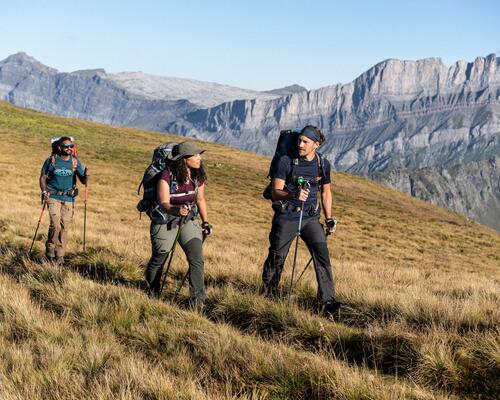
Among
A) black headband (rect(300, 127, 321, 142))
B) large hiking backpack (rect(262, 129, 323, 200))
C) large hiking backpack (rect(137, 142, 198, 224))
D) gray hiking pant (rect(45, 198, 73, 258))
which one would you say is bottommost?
gray hiking pant (rect(45, 198, 73, 258))

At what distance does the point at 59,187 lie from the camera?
1212 centimetres

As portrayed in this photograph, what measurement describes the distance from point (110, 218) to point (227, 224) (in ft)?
24.9

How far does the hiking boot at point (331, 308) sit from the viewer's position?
7098 millimetres

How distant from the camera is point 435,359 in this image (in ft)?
14.6

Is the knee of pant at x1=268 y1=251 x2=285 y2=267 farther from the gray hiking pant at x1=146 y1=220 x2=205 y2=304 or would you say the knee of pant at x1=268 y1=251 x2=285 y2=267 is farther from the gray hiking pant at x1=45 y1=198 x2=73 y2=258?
the gray hiking pant at x1=45 y1=198 x2=73 y2=258

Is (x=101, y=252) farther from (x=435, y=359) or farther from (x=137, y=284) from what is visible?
(x=435, y=359)

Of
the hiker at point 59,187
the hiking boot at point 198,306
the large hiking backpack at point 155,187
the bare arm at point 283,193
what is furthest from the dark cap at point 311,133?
the hiker at point 59,187

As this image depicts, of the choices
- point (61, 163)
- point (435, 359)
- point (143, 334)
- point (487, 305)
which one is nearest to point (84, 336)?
point (143, 334)

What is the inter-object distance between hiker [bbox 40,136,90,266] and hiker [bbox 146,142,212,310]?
15.6ft

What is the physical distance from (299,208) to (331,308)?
63.1 inches

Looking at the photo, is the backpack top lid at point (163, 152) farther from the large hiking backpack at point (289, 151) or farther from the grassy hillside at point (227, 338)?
the grassy hillside at point (227, 338)

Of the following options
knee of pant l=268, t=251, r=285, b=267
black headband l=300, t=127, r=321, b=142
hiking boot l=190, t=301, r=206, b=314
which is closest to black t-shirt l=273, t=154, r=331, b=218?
black headband l=300, t=127, r=321, b=142

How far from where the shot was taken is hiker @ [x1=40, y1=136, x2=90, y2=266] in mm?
11883

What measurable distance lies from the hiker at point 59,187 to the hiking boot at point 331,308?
6.87 meters
